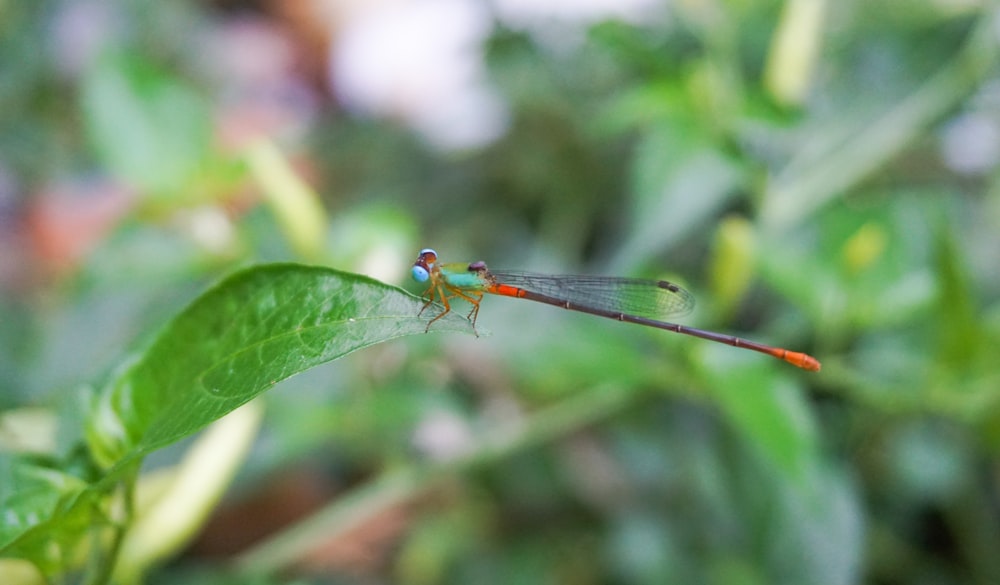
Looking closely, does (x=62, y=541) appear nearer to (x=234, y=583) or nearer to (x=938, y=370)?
(x=234, y=583)

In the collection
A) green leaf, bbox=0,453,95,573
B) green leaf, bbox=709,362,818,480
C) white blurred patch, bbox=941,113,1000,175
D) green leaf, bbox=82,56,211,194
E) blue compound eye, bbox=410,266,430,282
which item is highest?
white blurred patch, bbox=941,113,1000,175

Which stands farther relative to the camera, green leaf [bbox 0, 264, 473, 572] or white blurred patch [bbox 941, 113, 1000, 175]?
white blurred patch [bbox 941, 113, 1000, 175]

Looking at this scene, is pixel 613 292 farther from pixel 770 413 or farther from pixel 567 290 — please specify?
pixel 770 413

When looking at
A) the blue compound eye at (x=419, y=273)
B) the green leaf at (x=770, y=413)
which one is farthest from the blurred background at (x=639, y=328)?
the blue compound eye at (x=419, y=273)

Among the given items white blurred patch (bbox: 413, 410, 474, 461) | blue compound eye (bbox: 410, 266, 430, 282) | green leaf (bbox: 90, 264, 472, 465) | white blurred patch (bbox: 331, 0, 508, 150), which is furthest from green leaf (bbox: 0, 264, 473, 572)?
white blurred patch (bbox: 331, 0, 508, 150)

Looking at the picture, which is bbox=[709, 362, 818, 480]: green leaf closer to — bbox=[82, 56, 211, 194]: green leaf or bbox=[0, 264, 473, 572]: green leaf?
bbox=[0, 264, 473, 572]: green leaf

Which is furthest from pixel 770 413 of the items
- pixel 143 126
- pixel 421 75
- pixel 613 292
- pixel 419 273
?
pixel 421 75
